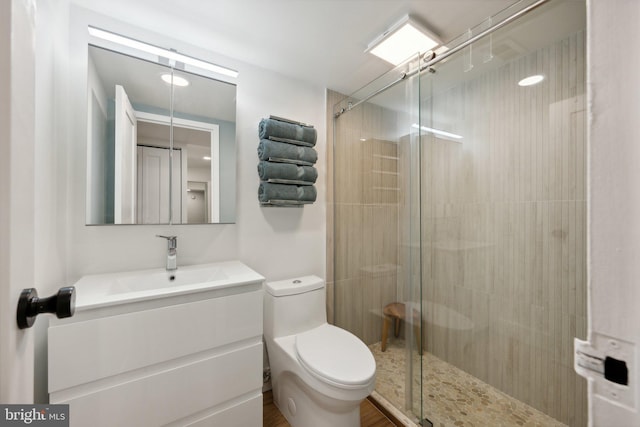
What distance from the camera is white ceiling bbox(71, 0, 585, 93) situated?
1.22 m

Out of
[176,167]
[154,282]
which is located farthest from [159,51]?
[154,282]

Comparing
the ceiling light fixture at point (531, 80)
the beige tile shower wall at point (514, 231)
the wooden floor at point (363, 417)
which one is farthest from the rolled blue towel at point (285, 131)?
the wooden floor at point (363, 417)

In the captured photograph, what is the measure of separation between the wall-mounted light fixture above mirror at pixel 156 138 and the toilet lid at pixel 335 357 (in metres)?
0.88

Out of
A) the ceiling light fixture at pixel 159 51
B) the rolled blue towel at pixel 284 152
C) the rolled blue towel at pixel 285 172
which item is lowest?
the rolled blue towel at pixel 285 172

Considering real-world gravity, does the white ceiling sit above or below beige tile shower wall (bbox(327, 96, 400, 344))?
above

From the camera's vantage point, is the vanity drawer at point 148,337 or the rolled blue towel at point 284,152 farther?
the rolled blue towel at point 284,152

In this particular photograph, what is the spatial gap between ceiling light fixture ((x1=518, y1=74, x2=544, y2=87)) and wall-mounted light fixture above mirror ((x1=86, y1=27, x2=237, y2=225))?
5.63 feet

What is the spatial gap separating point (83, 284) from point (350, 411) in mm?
1391

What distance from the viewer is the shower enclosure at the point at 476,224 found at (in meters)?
1.27

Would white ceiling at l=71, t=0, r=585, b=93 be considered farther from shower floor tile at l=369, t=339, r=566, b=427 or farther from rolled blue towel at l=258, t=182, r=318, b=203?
shower floor tile at l=369, t=339, r=566, b=427

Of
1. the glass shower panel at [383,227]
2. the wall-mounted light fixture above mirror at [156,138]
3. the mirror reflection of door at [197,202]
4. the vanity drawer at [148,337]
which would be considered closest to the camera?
the vanity drawer at [148,337]
